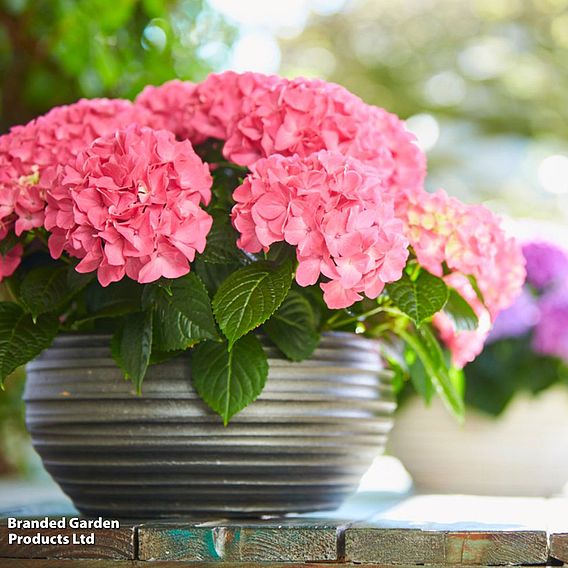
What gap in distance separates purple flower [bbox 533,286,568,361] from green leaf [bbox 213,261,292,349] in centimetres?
74

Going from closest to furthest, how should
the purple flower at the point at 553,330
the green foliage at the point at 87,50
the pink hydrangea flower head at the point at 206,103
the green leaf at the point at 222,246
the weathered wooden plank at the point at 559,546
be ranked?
the weathered wooden plank at the point at 559,546 < the green leaf at the point at 222,246 < the pink hydrangea flower head at the point at 206,103 < the purple flower at the point at 553,330 < the green foliage at the point at 87,50

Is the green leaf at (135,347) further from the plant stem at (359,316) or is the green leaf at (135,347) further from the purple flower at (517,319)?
the purple flower at (517,319)

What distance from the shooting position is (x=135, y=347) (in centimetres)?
81

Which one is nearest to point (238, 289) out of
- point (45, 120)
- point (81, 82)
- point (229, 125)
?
point (229, 125)

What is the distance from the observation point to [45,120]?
0.96m

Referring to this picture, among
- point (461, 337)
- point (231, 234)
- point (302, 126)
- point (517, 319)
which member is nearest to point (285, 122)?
point (302, 126)

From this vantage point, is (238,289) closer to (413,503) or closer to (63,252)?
(63,252)

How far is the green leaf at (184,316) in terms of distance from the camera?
795 mm

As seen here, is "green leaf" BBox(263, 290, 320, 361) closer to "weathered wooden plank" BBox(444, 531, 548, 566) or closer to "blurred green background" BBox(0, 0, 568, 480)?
"weathered wooden plank" BBox(444, 531, 548, 566)

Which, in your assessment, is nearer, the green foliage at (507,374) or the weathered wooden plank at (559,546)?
the weathered wooden plank at (559,546)

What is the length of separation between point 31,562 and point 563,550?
429 mm

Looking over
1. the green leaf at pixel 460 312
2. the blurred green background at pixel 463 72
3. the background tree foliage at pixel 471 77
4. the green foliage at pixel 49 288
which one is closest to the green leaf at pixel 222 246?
the green foliage at pixel 49 288

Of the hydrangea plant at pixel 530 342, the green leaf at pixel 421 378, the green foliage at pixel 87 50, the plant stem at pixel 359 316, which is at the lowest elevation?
the green leaf at pixel 421 378

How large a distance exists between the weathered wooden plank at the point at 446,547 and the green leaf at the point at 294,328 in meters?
0.18
